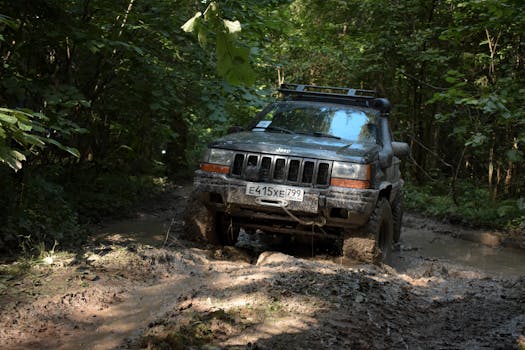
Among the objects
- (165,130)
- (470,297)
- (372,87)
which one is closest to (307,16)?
(372,87)

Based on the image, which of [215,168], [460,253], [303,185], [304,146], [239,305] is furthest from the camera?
[460,253]

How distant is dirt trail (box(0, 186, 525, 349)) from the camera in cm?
370

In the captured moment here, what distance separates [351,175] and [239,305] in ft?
7.57

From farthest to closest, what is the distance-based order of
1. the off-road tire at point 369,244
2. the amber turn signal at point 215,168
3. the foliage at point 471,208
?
the foliage at point 471,208
the amber turn signal at point 215,168
the off-road tire at point 369,244

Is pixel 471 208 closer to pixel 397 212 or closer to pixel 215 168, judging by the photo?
pixel 397 212

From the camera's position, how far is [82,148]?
1116cm

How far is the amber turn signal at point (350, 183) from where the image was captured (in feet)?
19.6

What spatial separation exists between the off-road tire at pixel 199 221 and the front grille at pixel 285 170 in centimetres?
63

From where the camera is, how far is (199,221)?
6.68 metres

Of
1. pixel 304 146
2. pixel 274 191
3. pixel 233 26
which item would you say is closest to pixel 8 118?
pixel 233 26

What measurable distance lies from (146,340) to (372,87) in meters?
14.6

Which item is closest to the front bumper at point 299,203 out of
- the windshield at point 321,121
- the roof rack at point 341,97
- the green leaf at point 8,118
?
the windshield at point 321,121

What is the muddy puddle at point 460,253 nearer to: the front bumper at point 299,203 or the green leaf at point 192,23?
the front bumper at point 299,203

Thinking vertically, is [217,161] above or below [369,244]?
above
